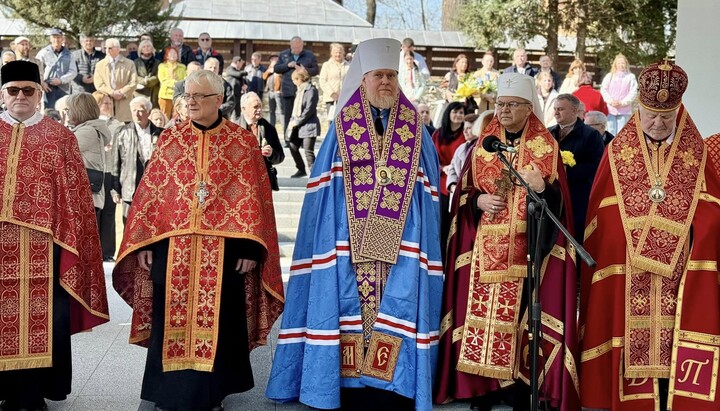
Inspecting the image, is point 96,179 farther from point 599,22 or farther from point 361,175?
point 599,22

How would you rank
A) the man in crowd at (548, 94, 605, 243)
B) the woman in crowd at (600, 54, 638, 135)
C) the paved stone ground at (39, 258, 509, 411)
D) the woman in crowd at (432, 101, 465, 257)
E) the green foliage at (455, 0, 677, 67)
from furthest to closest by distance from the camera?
the green foliage at (455, 0, 677, 67), the woman in crowd at (600, 54, 638, 135), the woman in crowd at (432, 101, 465, 257), the man in crowd at (548, 94, 605, 243), the paved stone ground at (39, 258, 509, 411)

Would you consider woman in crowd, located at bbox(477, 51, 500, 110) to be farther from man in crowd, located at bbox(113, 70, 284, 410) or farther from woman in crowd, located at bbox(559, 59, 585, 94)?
man in crowd, located at bbox(113, 70, 284, 410)

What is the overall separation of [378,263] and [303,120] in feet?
28.9

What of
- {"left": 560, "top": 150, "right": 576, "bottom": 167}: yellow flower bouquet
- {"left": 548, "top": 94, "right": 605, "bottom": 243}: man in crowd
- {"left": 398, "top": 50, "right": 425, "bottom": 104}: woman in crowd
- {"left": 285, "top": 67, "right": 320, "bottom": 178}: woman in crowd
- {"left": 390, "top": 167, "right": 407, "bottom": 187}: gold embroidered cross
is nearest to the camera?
{"left": 390, "top": 167, "right": 407, "bottom": 187}: gold embroidered cross

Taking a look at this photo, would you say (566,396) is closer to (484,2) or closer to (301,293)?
(301,293)

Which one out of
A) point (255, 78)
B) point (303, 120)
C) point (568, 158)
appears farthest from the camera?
point (255, 78)

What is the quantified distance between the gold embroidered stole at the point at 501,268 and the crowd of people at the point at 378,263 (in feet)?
0.04

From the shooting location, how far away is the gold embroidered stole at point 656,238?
559cm

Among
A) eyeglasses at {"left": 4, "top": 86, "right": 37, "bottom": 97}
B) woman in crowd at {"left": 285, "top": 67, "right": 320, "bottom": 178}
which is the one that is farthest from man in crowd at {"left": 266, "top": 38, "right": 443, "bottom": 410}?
woman in crowd at {"left": 285, "top": 67, "right": 320, "bottom": 178}

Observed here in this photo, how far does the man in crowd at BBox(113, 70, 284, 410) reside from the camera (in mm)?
5727

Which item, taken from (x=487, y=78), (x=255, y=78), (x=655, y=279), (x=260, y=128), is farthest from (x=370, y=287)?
(x=255, y=78)

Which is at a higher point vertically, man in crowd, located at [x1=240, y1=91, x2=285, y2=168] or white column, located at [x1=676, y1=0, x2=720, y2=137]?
white column, located at [x1=676, y1=0, x2=720, y2=137]

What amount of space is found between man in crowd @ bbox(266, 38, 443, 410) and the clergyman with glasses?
0.71 feet

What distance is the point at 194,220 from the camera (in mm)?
5707
